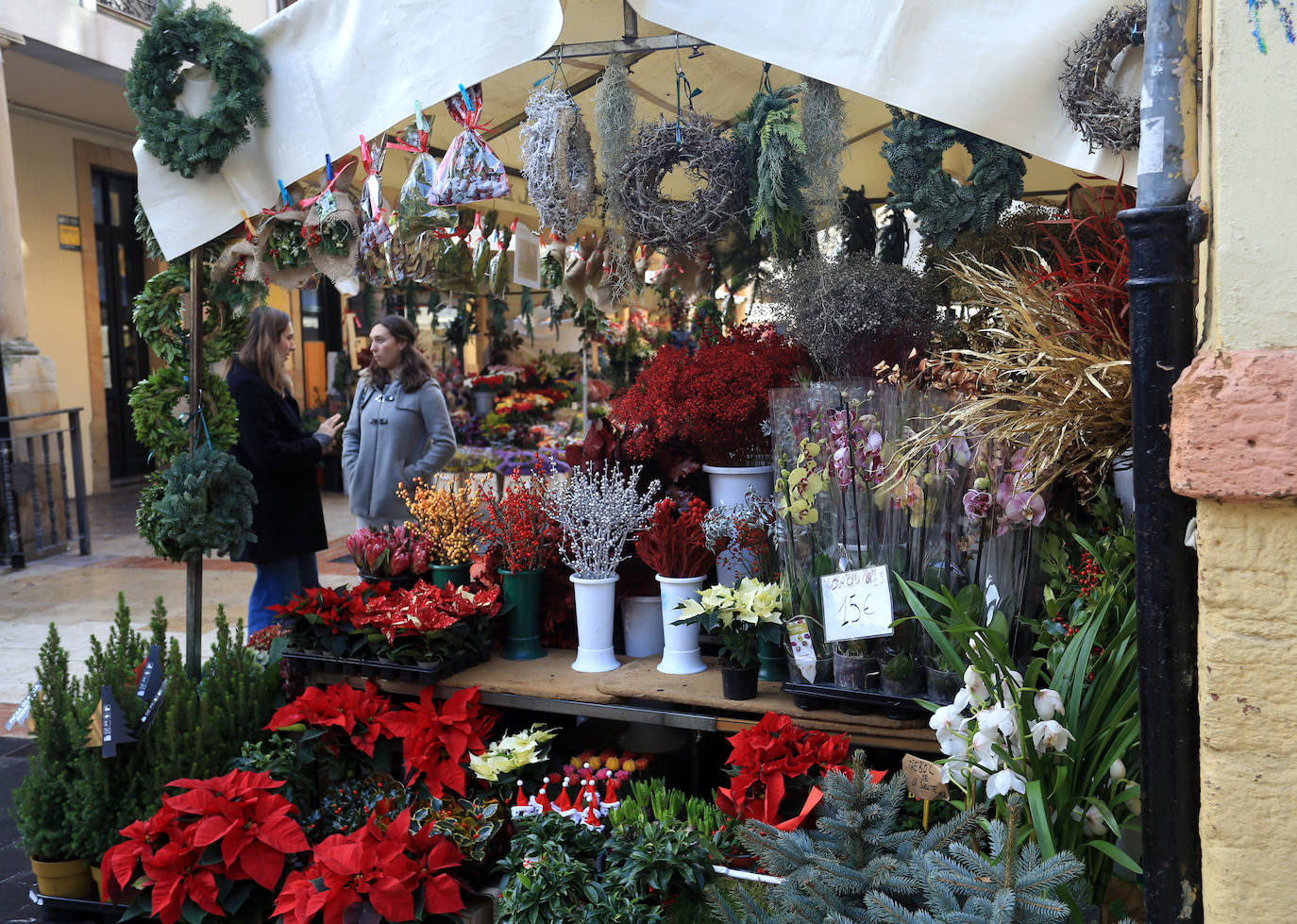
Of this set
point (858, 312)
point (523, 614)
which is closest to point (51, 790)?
point (523, 614)

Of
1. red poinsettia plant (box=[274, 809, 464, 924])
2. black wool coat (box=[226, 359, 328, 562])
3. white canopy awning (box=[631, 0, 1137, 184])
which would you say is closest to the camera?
white canopy awning (box=[631, 0, 1137, 184])

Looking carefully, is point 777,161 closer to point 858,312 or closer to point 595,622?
point 858,312

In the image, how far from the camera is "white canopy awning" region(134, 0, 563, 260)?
2.63 m

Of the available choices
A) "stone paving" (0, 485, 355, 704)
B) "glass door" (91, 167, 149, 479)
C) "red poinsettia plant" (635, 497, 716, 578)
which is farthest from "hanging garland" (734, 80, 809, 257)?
"glass door" (91, 167, 149, 479)

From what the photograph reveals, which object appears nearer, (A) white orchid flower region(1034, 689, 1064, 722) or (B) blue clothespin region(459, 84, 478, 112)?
(A) white orchid flower region(1034, 689, 1064, 722)

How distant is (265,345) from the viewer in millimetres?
4441

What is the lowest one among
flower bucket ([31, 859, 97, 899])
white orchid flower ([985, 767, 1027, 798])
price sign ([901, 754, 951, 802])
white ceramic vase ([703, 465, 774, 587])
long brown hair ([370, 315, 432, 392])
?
flower bucket ([31, 859, 97, 899])

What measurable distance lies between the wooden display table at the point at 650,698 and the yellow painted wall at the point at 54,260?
28.3ft

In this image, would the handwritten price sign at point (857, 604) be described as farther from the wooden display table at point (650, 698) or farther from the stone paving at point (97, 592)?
the stone paving at point (97, 592)

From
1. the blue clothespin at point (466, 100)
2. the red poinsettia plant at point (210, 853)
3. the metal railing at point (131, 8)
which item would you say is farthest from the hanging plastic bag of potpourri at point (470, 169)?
the metal railing at point (131, 8)

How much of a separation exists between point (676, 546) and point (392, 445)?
7.61 ft

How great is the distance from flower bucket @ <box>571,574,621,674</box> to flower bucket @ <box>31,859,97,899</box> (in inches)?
57.7

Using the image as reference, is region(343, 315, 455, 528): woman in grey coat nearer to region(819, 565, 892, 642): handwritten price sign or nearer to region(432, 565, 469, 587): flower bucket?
region(432, 565, 469, 587): flower bucket

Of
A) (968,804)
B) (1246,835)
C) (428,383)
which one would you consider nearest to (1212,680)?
(1246,835)
